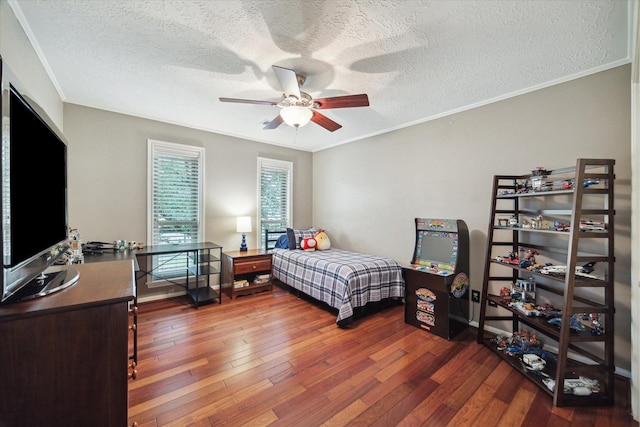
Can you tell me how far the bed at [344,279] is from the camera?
2.89 m

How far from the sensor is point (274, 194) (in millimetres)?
4840

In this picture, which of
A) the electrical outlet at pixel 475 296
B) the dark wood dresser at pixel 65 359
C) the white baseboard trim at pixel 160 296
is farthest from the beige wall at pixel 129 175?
the electrical outlet at pixel 475 296

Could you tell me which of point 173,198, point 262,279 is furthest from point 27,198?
point 262,279

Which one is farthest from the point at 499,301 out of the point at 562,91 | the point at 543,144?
the point at 562,91

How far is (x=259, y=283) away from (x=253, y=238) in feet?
2.94

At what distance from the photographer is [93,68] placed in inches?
89.5

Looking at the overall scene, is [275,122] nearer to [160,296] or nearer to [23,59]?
[23,59]

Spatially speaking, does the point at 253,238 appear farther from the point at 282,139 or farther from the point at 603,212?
the point at 603,212

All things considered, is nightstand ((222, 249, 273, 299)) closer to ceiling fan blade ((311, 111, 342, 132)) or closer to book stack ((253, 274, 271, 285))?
book stack ((253, 274, 271, 285))

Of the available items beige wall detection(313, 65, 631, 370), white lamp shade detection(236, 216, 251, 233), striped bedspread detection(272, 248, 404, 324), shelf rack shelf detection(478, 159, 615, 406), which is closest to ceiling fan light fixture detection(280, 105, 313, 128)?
striped bedspread detection(272, 248, 404, 324)

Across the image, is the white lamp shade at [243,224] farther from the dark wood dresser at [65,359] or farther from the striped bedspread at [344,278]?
the dark wood dresser at [65,359]

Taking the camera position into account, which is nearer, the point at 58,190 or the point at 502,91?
the point at 58,190

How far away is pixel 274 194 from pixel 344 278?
8.21 ft

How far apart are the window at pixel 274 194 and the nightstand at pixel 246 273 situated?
2.29 feet
